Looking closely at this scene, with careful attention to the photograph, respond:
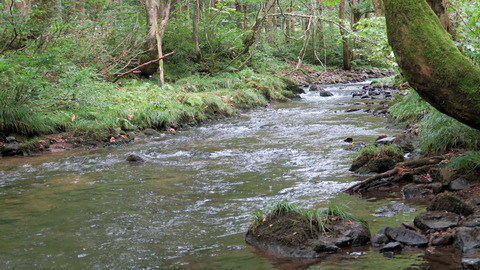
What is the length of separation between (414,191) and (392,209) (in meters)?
0.81

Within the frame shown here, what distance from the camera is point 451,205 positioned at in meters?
4.57

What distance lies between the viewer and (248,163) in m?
8.79

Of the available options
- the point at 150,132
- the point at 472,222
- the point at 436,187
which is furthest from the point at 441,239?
the point at 150,132

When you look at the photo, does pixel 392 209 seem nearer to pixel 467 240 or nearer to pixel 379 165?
pixel 467 240

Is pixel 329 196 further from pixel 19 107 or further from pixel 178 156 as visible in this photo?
pixel 19 107

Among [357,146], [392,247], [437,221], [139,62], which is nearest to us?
[392,247]

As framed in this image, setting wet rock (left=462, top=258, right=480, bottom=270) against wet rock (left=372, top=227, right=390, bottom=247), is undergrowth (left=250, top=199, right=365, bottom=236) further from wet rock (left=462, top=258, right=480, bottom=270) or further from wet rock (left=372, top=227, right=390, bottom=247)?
wet rock (left=462, top=258, right=480, bottom=270)

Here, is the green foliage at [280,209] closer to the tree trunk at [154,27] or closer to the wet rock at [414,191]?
the wet rock at [414,191]

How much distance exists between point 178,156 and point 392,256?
6632 mm

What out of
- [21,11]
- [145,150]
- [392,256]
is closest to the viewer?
[392,256]

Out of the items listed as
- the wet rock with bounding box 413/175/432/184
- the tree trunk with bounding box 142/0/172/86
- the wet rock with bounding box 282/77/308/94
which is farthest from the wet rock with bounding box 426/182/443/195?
the wet rock with bounding box 282/77/308/94

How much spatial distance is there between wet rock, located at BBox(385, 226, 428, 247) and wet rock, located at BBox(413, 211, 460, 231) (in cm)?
21

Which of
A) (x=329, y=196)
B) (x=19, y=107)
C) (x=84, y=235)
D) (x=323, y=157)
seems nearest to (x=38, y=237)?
(x=84, y=235)

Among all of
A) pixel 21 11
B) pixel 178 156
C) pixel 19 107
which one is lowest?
pixel 178 156
